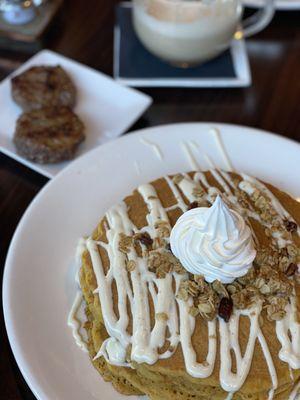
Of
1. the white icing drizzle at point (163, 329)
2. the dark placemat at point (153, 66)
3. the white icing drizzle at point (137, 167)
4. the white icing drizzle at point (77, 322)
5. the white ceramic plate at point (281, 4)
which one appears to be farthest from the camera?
the white ceramic plate at point (281, 4)

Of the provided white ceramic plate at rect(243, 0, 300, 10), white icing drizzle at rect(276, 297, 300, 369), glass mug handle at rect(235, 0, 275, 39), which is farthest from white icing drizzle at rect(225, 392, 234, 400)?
white ceramic plate at rect(243, 0, 300, 10)

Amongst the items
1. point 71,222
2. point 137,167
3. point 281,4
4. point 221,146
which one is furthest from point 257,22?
point 71,222

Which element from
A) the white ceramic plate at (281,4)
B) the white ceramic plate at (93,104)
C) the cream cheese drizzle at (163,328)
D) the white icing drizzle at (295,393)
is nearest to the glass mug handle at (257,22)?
the white ceramic plate at (281,4)

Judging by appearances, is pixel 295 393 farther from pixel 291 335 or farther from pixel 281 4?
pixel 281 4

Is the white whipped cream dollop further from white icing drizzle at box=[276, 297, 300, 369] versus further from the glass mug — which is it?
the glass mug

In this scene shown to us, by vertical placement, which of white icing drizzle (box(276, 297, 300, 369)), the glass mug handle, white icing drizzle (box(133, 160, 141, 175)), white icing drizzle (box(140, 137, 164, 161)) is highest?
the glass mug handle

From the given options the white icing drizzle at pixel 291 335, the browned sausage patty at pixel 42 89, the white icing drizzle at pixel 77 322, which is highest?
the browned sausage patty at pixel 42 89

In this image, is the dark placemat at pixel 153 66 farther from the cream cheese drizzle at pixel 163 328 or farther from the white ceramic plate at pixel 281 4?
the cream cheese drizzle at pixel 163 328

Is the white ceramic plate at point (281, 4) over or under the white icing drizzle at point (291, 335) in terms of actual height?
over
